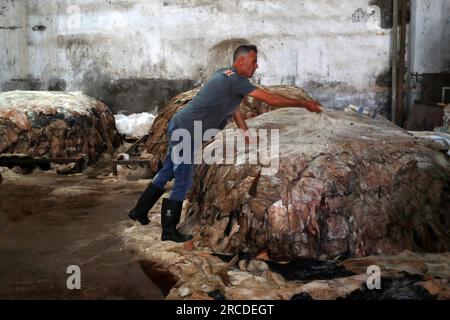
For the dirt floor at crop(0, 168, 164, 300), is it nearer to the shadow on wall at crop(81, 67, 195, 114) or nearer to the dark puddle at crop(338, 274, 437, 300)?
the dark puddle at crop(338, 274, 437, 300)

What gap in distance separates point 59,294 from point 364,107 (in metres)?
6.41

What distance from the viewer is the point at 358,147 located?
12.3 feet

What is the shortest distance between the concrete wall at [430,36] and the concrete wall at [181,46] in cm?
47

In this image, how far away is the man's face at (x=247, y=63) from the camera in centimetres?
378

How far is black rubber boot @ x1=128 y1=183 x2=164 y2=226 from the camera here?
13.7 feet

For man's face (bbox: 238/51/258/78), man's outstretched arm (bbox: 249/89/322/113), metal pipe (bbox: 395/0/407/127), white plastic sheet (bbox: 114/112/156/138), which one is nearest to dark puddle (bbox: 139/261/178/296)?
man's outstretched arm (bbox: 249/89/322/113)

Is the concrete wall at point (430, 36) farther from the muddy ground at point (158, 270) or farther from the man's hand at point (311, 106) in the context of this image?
the muddy ground at point (158, 270)

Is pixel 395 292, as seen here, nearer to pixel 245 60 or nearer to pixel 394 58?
pixel 245 60

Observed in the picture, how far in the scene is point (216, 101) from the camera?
390 cm

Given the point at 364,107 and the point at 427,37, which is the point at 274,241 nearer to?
the point at 364,107

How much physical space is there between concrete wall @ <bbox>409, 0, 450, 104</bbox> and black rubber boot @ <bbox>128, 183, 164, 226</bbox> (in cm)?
547

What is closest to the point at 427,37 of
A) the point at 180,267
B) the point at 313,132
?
the point at 313,132

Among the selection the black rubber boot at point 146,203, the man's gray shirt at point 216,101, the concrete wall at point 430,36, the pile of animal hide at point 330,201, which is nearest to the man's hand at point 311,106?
the pile of animal hide at point 330,201

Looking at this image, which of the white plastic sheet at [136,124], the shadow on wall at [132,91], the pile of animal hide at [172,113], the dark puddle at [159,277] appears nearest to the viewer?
the dark puddle at [159,277]
